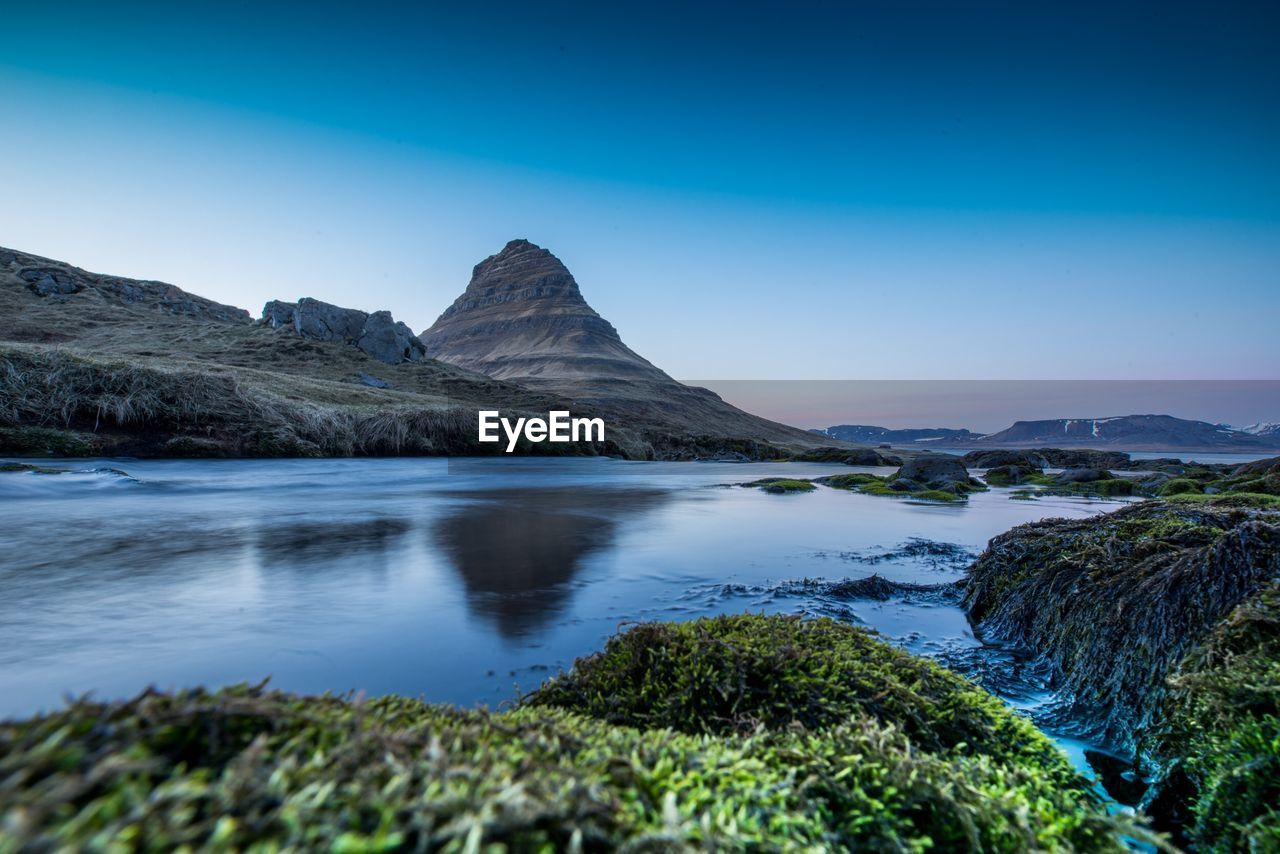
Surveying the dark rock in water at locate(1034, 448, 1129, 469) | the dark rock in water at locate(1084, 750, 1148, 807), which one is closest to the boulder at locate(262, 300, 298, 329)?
the dark rock in water at locate(1084, 750, 1148, 807)

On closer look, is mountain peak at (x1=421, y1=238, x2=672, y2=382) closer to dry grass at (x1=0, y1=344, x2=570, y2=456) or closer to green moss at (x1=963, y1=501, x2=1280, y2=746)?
dry grass at (x1=0, y1=344, x2=570, y2=456)

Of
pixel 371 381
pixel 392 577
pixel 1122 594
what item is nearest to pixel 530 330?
pixel 371 381

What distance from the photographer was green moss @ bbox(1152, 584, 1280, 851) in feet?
6.85

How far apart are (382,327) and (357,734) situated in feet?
179

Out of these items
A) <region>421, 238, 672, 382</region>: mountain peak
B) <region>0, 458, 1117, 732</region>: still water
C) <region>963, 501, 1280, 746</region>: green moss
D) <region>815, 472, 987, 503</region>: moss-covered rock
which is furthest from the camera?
<region>421, 238, 672, 382</region>: mountain peak

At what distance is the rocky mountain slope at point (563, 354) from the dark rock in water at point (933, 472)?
31081 mm

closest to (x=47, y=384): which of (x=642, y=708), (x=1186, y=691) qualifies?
(x=642, y=708)

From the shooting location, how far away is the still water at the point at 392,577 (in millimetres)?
4355

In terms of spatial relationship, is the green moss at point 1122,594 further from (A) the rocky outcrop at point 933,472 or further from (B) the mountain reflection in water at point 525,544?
(A) the rocky outcrop at point 933,472

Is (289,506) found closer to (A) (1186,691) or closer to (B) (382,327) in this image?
(A) (1186,691)

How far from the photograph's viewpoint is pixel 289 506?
12.9 meters

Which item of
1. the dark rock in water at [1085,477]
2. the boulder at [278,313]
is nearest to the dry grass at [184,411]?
the boulder at [278,313]

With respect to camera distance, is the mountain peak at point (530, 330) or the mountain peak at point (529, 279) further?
the mountain peak at point (529, 279)

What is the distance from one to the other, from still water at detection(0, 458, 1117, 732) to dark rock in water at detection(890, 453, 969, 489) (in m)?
4.82
